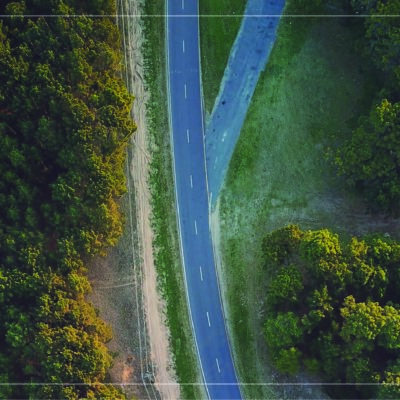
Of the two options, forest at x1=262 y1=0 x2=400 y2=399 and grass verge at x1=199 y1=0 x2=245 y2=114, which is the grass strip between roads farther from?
forest at x1=262 y1=0 x2=400 y2=399

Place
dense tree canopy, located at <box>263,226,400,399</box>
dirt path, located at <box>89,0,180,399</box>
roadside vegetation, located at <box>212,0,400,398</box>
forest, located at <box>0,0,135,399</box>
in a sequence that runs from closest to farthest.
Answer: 1. dense tree canopy, located at <box>263,226,400,399</box>
2. forest, located at <box>0,0,135,399</box>
3. roadside vegetation, located at <box>212,0,400,398</box>
4. dirt path, located at <box>89,0,180,399</box>

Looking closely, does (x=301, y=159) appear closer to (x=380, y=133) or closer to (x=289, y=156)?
(x=289, y=156)

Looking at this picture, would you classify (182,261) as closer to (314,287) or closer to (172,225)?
(172,225)

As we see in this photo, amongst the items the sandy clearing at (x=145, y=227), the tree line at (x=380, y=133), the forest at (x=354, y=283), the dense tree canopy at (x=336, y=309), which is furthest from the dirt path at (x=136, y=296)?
the tree line at (x=380, y=133)

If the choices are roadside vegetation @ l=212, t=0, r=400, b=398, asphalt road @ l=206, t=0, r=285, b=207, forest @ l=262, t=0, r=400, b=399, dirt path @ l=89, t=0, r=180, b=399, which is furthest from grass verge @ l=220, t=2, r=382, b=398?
dirt path @ l=89, t=0, r=180, b=399

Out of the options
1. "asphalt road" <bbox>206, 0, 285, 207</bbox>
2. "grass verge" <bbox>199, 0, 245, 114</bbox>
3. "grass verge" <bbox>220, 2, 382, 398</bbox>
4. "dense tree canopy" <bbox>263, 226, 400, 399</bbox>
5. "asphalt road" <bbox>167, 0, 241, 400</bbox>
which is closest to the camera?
"dense tree canopy" <bbox>263, 226, 400, 399</bbox>

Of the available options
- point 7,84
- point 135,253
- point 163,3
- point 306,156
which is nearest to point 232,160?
point 306,156

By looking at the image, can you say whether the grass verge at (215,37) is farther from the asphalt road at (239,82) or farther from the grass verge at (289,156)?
the grass verge at (289,156)
